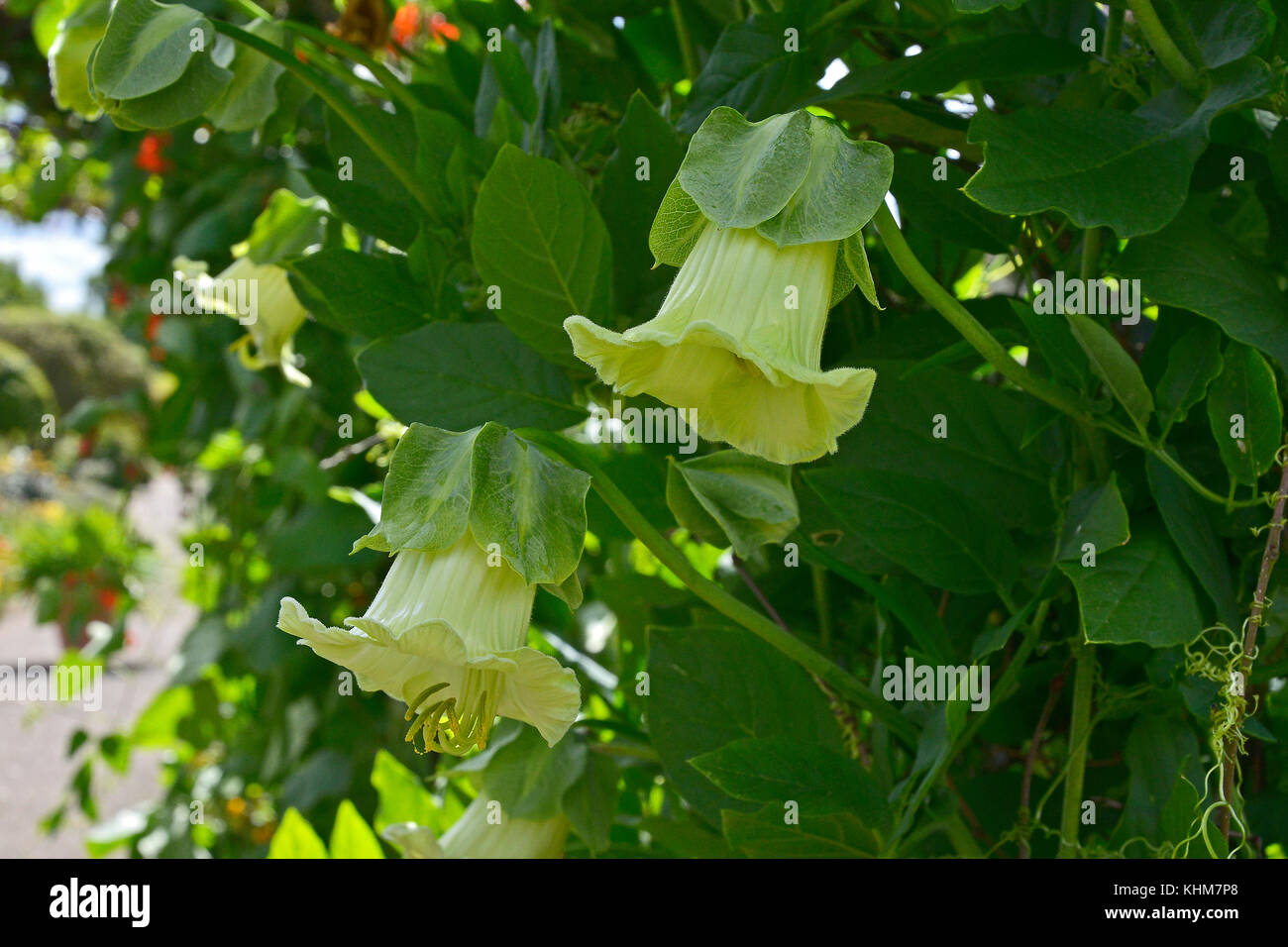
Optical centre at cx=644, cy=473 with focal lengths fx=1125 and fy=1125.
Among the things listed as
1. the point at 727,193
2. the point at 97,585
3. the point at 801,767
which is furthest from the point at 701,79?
the point at 97,585

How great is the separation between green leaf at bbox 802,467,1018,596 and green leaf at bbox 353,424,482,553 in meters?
0.11

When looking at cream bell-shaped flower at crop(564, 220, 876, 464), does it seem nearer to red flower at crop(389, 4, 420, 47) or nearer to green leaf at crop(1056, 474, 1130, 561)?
green leaf at crop(1056, 474, 1130, 561)

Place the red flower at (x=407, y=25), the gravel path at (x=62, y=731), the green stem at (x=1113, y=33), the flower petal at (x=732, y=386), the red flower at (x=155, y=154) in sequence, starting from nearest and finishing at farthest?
1. the flower petal at (x=732, y=386)
2. the green stem at (x=1113, y=33)
3. the red flower at (x=407, y=25)
4. the red flower at (x=155, y=154)
5. the gravel path at (x=62, y=731)

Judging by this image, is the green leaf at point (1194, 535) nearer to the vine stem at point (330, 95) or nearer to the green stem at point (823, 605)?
the green stem at point (823, 605)

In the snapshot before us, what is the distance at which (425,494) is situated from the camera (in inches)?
11.3

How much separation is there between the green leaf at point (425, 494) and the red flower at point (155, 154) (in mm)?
949

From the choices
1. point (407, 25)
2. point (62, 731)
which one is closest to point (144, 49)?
point (407, 25)

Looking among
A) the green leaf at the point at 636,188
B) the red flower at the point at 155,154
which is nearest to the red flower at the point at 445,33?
the green leaf at the point at 636,188

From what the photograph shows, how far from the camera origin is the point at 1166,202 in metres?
0.29

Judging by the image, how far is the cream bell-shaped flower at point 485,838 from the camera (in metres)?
0.42

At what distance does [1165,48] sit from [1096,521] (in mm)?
131
